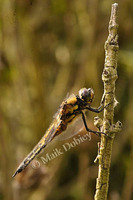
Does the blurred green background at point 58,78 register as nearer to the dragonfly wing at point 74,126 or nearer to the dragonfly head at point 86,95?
the dragonfly wing at point 74,126

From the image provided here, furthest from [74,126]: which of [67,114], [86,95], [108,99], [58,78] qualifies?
[58,78]

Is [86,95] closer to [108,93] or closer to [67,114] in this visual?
[67,114]

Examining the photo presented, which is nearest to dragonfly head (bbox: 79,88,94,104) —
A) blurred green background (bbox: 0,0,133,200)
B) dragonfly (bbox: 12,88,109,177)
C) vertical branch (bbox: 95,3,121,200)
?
dragonfly (bbox: 12,88,109,177)

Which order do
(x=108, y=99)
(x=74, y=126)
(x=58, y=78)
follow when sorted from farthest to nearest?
(x=58, y=78), (x=74, y=126), (x=108, y=99)

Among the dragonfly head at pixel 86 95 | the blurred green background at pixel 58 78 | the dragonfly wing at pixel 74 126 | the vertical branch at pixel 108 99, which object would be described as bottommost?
the vertical branch at pixel 108 99

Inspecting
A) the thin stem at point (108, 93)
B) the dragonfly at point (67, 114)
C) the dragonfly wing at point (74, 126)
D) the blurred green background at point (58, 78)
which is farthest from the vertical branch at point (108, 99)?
the blurred green background at point (58, 78)

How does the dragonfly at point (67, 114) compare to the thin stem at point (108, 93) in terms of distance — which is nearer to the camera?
the thin stem at point (108, 93)

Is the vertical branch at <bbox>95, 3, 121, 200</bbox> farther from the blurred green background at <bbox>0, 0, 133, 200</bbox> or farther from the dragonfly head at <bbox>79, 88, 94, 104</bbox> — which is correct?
the blurred green background at <bbox>0, 0, 133, 200</bbox>
